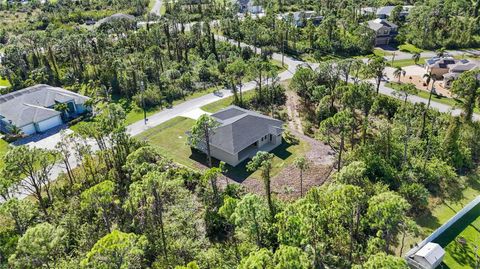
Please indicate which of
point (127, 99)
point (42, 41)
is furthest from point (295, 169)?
point (42, 41)

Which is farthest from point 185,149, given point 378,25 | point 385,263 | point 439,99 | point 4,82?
point 378,25

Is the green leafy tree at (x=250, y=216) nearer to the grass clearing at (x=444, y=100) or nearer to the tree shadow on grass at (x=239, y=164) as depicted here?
the tree shadow on grass at (x=239, y=164)

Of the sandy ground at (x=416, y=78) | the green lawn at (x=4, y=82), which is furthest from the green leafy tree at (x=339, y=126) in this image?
the green lawn at (x=4, y=82)

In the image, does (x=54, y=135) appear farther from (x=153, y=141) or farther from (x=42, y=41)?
(x=42, y=41)

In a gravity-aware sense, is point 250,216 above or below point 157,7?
below

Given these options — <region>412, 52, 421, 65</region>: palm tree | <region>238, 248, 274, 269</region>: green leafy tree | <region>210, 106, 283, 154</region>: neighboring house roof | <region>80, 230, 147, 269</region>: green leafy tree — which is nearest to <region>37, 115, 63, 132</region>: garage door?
<region>210, 106, 283, 154</region>: neighboring house roof

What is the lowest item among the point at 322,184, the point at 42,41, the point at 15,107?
the point at 322,184

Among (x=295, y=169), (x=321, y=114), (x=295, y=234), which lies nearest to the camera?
(x=295, y=234)

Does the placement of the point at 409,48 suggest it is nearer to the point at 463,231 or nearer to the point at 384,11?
the point at 384,11
